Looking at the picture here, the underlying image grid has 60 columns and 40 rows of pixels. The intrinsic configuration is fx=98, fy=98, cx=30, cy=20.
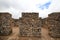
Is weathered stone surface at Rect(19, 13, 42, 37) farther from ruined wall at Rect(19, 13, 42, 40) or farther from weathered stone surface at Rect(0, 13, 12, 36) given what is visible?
weathered stone surface at Rect(0, 13, 12, 36)

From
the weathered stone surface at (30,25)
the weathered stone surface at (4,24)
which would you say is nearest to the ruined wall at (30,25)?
the weathered stone surface at (30,25)

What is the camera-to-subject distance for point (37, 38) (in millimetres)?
5098

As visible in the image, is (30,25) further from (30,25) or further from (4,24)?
(4,24)

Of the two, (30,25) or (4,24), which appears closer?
(30,25)

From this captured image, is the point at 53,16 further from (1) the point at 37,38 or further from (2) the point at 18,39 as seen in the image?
(2) the point at 18,39

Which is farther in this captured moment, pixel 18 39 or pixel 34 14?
pixel 34 14

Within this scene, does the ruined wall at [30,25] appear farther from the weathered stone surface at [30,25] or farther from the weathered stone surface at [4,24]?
the weathered stone surface at [4,24]

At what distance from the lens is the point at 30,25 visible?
5.45m

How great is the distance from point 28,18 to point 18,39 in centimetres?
131

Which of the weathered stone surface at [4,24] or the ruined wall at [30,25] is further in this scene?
the weathered stone surface at [4,24]

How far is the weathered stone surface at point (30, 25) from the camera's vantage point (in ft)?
17.7

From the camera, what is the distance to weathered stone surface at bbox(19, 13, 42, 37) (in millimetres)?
5406

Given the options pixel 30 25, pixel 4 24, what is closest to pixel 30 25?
pixel 30 25

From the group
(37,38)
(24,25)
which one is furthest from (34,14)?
(37,38)
